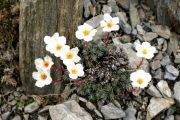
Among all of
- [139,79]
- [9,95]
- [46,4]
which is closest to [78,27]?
[46,4]

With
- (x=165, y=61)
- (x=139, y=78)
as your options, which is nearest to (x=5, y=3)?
(x=139, y=78)

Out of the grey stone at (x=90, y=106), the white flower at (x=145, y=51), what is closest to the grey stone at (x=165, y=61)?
the white flower at (x=145, y=51)

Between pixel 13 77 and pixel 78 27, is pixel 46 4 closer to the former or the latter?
pixel 78 27

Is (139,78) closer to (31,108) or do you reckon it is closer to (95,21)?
(95,21)

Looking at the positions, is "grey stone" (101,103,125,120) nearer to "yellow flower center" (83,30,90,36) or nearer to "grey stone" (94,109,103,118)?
"grey stone" (94,109,103,118)

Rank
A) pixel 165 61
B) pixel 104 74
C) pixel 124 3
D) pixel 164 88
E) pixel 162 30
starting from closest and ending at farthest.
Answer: pixel 104 74 < pixel 164 88 < pixel 165 61 < pixel 162 30 < pixel 124 3

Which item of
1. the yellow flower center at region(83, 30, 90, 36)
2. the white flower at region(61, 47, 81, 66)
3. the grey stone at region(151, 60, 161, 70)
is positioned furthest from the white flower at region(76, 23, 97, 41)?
the grey stone at region(151, 60, 161, 70)
